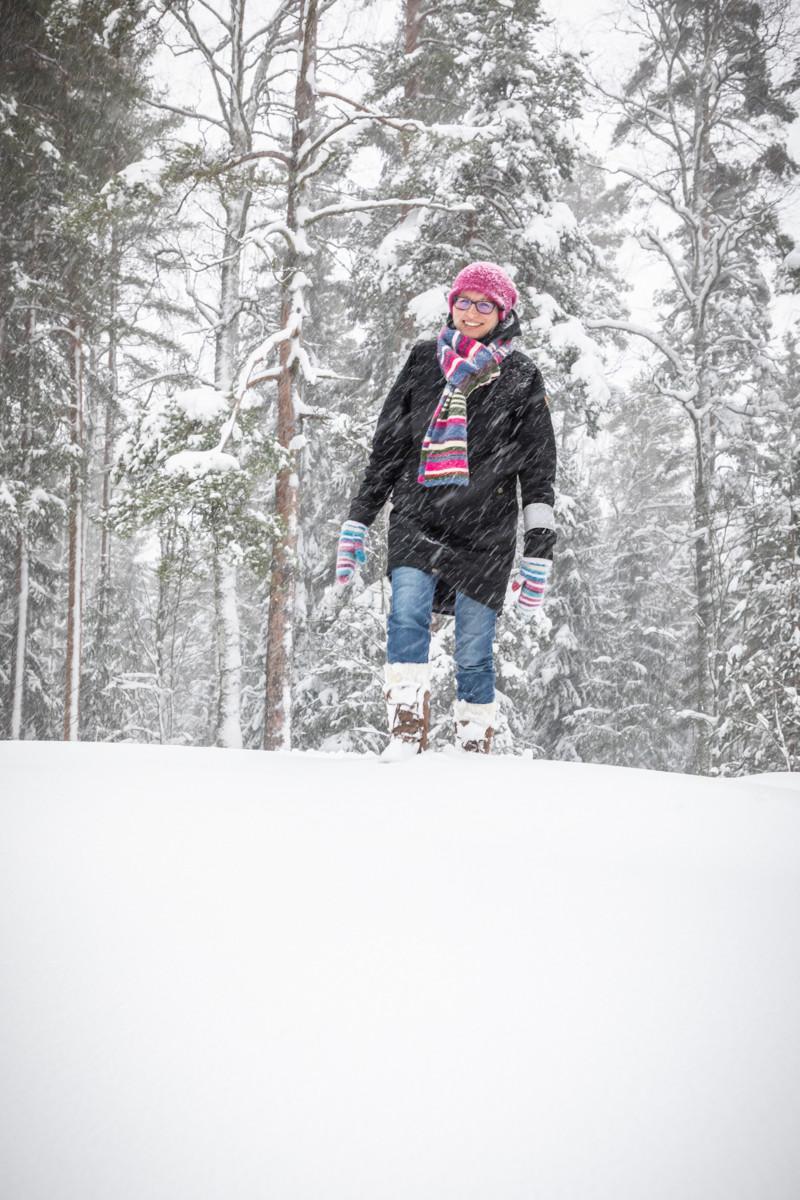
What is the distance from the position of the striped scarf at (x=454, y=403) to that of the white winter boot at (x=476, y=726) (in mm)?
910

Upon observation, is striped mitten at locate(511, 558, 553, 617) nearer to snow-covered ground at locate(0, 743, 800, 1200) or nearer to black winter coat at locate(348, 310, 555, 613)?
black winter coat at locate(348, 310, 555, 613)

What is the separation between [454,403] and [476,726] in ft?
4.23

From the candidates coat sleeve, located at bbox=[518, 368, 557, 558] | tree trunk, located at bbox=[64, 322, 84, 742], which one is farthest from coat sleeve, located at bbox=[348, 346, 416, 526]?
tree trunk, located at bbox=[64, 322, 84, 742]

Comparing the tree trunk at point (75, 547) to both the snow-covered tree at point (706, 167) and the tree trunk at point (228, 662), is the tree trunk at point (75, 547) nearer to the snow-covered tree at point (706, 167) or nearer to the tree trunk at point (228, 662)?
the tree trunk at point (228, 662)

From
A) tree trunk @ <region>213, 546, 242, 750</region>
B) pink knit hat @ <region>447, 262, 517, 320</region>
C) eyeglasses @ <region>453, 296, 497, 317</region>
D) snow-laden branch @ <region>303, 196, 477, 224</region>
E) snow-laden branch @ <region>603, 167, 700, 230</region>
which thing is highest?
snow-laden branch @ <region>603, 167, 700, 230</region>

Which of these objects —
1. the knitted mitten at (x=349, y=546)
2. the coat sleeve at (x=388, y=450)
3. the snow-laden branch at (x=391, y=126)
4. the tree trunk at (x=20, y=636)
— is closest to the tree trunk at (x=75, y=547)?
the tree trunk at (x=20, y=636)

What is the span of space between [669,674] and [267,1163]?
826 inches

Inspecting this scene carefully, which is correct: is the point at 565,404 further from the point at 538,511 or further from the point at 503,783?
the point at 503,783

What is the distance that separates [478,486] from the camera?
2.90 meters

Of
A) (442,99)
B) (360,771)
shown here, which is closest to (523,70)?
(442,99)

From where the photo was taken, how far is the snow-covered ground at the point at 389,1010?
712 millimetres

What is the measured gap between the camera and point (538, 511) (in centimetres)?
291

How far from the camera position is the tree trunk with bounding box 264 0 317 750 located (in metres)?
8.14

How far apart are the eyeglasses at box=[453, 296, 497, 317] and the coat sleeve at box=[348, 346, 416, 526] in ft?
0.88
